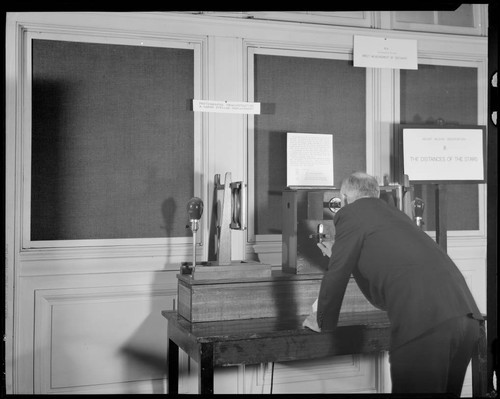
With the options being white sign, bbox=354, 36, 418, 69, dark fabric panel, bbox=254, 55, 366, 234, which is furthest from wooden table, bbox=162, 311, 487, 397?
white sign, bbox=354, 36, 418, 69

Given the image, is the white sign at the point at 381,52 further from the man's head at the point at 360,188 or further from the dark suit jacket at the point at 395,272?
the dark suit jacket at the point at 395,272

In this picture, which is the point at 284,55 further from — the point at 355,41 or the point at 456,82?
the point at 456,82

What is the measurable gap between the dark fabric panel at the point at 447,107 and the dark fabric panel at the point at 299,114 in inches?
12.6

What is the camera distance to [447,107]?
3.77 metres

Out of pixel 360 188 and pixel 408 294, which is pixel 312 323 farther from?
pixel 360 188

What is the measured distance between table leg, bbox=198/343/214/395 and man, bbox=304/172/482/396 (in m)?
0.49

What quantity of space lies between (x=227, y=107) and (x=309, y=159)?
58 centimetres

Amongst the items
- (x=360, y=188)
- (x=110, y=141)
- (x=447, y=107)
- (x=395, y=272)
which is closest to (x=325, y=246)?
(x=360, y=188)

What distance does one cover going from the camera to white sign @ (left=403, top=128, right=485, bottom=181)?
3.64 meters

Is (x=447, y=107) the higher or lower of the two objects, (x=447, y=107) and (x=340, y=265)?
the higher

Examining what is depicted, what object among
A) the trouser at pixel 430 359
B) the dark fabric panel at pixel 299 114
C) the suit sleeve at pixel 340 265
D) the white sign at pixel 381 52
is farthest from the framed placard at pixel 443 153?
the trouser at pixel 430 359

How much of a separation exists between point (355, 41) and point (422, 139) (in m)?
0.73

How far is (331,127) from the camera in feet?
11.8

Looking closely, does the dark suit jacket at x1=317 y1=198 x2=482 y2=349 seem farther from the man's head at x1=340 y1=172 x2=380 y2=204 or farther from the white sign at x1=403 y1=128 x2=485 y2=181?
the white sign at x1=403 y1=128 x2=485 y2=181
